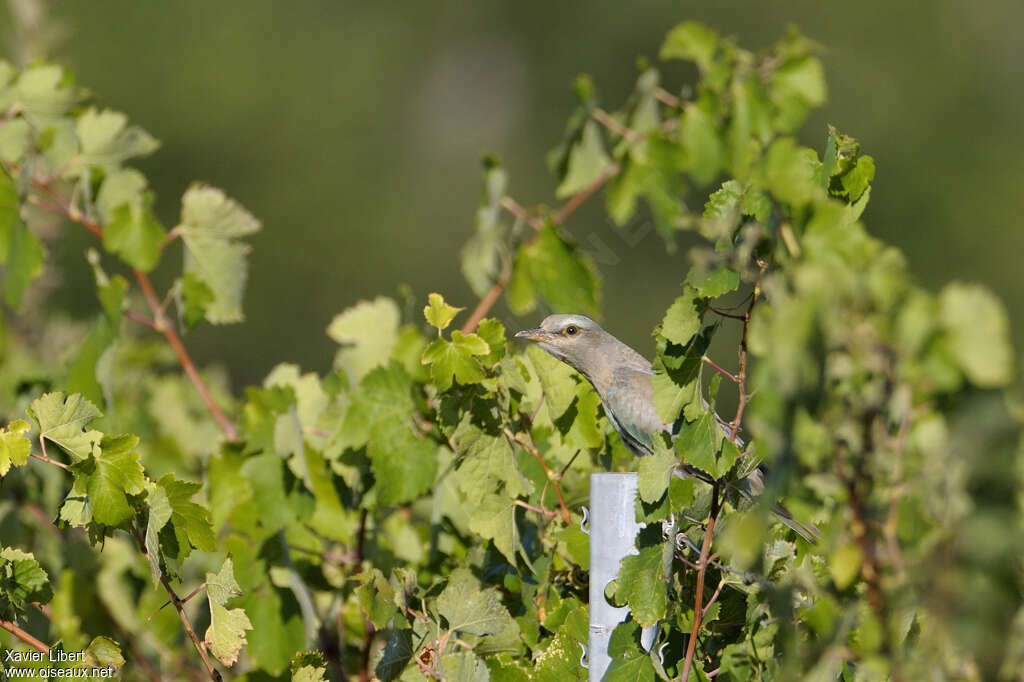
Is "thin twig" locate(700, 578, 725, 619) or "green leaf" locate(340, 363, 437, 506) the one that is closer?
"thin twig" locate(700, 578, 725, 619)

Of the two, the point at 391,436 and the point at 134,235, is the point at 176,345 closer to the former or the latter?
the point at 134,235

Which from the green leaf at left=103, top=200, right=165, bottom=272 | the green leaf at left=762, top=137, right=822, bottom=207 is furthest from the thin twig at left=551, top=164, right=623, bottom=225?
the green leaf at left=103, top=200, right=165, bottom=272

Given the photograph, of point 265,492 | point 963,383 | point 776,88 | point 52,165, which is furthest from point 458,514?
point 963,383

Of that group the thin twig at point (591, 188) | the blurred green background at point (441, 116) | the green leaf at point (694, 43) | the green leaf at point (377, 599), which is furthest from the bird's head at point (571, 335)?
the blurred green background at point (441, 116)

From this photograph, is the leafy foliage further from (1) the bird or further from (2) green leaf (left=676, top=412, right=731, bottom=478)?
(1) the bird

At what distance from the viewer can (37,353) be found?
251 inches

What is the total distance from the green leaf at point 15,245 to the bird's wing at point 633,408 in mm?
1700

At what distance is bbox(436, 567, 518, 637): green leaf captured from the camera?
2689 millimetres

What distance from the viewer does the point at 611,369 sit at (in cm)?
386

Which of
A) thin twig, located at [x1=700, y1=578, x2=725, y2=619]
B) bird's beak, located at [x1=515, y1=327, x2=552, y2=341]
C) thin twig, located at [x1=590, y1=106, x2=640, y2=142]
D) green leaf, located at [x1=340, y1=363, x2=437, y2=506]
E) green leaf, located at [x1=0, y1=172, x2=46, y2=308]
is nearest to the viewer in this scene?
thin twig, located at [x1=590, y1=106, x2=640, y2=142]

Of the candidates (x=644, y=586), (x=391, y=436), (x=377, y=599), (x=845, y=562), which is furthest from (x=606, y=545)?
(x=845, y=562)

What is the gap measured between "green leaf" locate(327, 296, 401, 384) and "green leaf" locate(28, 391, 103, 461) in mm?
1199

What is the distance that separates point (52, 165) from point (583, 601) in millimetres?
2071

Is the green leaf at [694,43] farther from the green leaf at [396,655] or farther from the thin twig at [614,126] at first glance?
the green leaf at [396,655]
